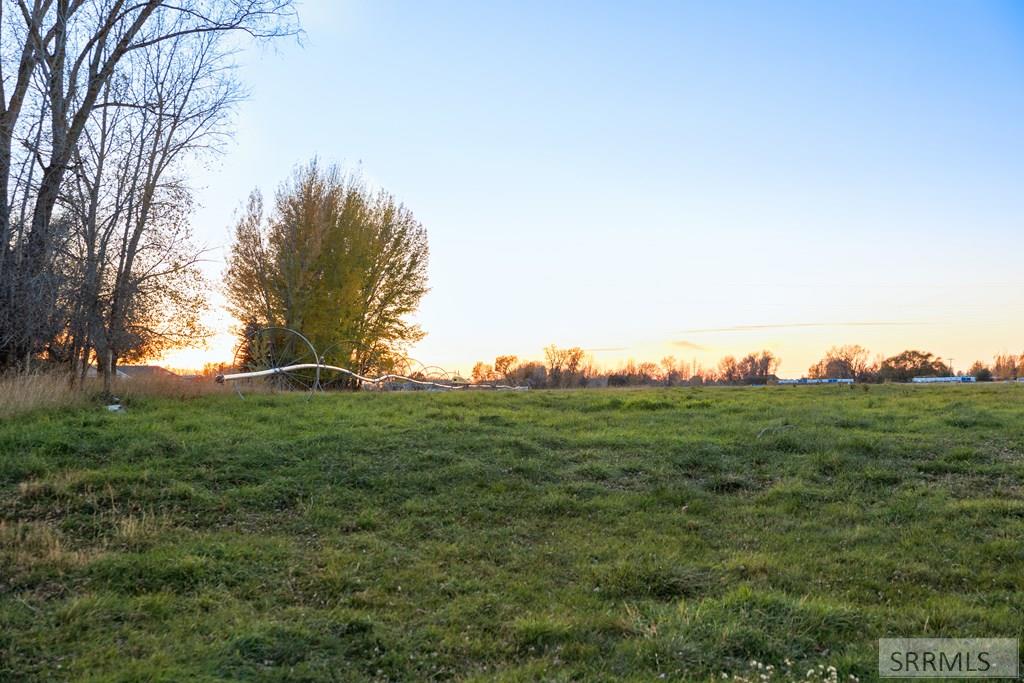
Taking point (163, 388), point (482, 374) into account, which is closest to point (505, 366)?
point (482, 374)

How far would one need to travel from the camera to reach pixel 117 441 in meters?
9.53

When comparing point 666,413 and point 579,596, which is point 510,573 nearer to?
point 579,596

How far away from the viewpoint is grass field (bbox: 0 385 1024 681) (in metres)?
4.66

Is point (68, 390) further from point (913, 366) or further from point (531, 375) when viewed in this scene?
point (913, 366)

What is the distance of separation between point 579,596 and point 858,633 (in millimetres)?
1893

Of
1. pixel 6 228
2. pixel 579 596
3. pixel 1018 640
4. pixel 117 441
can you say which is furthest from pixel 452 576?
pixel 6 228

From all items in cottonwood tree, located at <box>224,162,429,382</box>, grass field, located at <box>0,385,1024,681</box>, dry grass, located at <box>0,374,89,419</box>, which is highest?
cottonwood tree, located at <box>224,162,429,382</box>

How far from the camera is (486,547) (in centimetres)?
675

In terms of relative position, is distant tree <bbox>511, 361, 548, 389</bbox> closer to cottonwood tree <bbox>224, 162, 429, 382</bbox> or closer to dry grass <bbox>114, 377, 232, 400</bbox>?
cottonwood tree <bbox>224, 162, 429, 382</bbox>

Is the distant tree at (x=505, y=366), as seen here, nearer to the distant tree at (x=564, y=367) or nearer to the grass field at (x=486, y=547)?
the distant tree at (x=564, y=367)

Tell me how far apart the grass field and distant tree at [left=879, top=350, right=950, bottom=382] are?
1195 inches

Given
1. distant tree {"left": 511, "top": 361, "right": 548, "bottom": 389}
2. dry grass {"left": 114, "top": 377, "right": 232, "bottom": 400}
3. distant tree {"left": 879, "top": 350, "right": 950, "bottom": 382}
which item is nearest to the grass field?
dry grass {"left": 114, "top": 377, "right": 232, "bottom": 400}

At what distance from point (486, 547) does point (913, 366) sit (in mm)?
41730

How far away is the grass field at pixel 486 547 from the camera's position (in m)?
4.66
